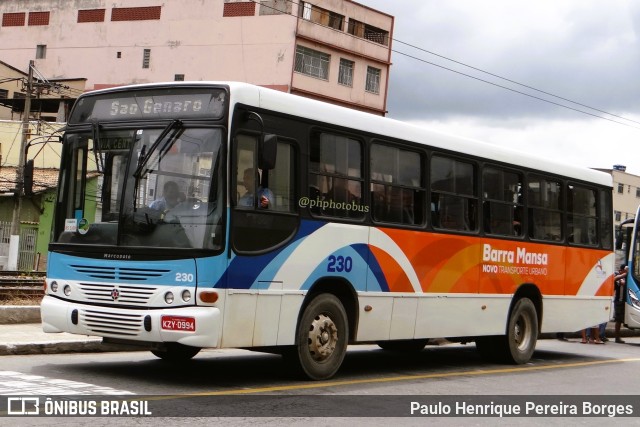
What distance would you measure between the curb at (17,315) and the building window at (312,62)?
42219mm

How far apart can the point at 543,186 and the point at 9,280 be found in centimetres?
1481

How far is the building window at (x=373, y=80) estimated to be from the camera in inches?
2450

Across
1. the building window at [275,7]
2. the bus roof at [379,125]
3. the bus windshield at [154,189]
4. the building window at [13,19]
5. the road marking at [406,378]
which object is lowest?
the road marking at [406,378]

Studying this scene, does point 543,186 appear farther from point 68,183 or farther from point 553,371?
point 68,183

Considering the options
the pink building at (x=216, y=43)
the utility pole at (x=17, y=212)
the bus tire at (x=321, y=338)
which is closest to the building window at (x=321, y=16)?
the pink building at (x=216, y=43)

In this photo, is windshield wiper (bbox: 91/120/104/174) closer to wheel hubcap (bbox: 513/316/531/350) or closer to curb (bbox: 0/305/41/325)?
curb (bbox: 0/305/41/325)

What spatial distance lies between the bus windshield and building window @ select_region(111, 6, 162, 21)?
52.2 metres

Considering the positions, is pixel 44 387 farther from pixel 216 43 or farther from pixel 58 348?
pixel 216 43

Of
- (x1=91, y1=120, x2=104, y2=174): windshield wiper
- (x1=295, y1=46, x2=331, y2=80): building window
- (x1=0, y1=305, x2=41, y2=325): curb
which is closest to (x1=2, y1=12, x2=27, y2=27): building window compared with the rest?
(x1=295, y1=46, x2=331, y2=80): building window

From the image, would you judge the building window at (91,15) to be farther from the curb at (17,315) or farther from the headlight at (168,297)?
the headlight at (168,297)

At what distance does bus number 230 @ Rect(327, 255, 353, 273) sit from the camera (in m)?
11.3

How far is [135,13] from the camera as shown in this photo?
61.6 metres

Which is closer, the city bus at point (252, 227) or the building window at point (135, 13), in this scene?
the city bus at point (252, 227)

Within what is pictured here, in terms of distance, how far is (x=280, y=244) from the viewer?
Answer: 10.5 metres
